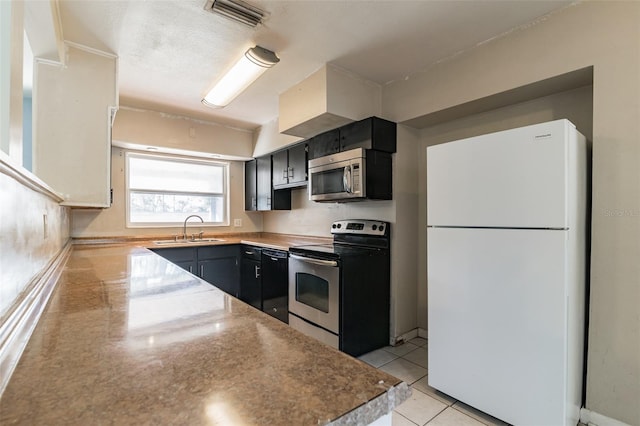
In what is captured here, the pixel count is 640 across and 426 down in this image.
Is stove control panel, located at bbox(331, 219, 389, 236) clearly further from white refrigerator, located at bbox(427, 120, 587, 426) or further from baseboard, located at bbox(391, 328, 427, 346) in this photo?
baseboard, located at bbox(391, 328, 427, 346)

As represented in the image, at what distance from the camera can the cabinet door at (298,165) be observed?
11.1 feet

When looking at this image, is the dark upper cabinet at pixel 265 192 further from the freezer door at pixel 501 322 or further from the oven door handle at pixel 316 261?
the freezer door at pixel 501 322

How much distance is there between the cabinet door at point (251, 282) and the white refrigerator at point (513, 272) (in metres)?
2.14

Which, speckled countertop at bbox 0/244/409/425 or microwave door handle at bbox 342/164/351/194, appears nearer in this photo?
speckled countertop at bbox 0/244/409/425

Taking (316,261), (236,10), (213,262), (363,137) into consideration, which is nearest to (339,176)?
(363,137)

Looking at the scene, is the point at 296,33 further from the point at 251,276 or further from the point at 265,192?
the point at 251,276

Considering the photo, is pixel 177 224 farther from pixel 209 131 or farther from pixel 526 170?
pixel 526 170

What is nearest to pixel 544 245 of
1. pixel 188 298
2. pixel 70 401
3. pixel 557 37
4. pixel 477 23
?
pixel 557 37

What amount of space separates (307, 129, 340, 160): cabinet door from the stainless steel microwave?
119 mm

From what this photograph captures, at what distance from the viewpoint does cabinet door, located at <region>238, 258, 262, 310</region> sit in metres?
3.53

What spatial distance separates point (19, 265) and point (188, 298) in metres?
0.47

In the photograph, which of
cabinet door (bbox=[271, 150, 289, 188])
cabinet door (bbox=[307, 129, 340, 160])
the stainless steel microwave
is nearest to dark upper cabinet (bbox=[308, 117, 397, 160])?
cabinet door (bbox=[307, 129, 340, 160])

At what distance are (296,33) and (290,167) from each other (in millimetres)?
1716

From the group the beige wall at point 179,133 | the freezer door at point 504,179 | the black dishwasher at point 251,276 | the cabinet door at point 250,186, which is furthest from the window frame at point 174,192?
the freezer door at point 504,179
